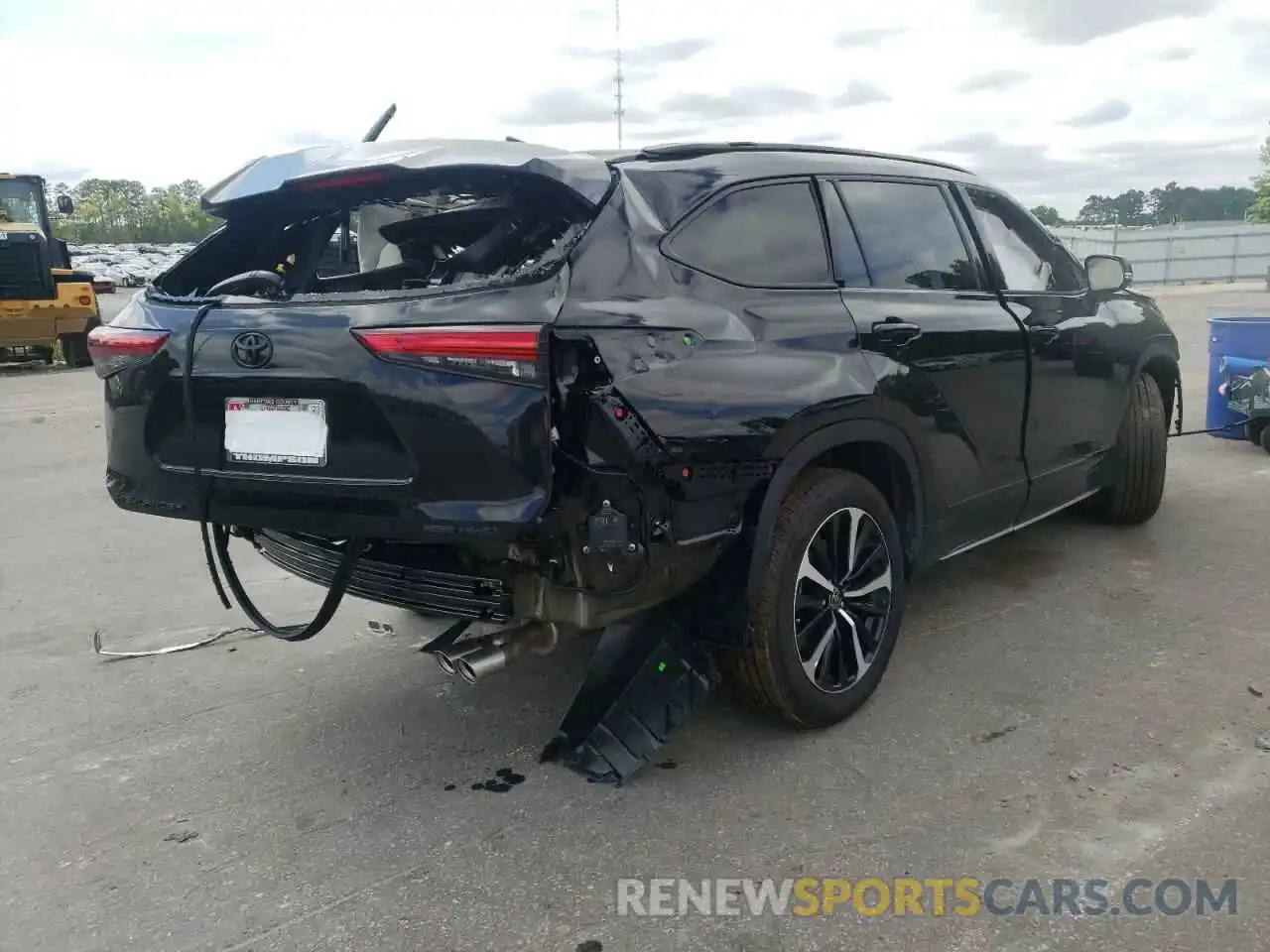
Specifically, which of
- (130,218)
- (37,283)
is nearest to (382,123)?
(37,283)

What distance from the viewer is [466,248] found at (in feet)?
10.8

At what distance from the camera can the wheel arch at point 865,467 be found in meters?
3.12

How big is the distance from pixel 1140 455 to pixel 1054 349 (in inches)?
49.5

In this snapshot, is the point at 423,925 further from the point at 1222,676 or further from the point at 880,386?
the point at 1222,676

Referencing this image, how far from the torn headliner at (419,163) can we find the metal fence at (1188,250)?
4023cm

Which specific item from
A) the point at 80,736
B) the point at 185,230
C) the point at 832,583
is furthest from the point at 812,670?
the point at 185,230

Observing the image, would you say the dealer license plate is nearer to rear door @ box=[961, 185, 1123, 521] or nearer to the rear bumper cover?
the rear bumper cover

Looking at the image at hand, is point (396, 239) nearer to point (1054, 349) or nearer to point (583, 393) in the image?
point (583, 393)

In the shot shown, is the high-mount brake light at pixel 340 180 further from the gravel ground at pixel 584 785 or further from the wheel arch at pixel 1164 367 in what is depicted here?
the wheel arch at pixel 1164 367

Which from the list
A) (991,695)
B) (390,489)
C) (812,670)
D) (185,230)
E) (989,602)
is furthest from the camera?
(185,230)

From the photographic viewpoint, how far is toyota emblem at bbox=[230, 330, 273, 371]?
2875 mm

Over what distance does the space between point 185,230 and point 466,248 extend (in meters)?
97.7

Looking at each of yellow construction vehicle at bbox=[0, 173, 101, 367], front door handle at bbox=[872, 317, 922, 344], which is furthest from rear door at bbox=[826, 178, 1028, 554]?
yellow construction vehicle at bbox=[0, 173, 101, 367]

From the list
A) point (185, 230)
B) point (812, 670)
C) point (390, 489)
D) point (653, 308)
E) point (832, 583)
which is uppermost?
point (185, 230)
